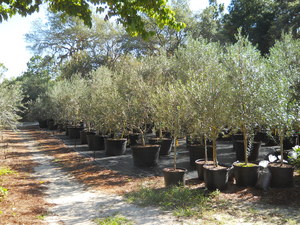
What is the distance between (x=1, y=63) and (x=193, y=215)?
12.3 meters

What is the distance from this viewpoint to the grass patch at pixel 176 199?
5.33 meters

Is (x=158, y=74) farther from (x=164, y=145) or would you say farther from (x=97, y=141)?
(x=97, y=141)

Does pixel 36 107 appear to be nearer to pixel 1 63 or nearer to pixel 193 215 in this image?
pixel 1 63

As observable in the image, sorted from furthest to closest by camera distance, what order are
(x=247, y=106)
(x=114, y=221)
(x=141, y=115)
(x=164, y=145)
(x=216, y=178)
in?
(x=164, y=145)
(x=141, y=115)
(x=247, y=106)
(x=216, y=178)
(x=114, y=221)

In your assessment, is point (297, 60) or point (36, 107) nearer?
point (297, 60)

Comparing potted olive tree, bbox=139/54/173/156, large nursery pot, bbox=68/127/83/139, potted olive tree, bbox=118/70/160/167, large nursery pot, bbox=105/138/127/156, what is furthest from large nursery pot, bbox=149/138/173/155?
large nursery pot, bbox=68/127/83/139

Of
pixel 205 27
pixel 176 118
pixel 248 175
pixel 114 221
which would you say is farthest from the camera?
pixel 205 27

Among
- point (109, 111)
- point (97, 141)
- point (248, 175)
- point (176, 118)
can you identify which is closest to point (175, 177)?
point (176, 118)

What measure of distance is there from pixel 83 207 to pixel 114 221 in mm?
1234

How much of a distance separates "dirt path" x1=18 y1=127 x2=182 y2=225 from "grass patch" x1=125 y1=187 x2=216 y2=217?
0.84 ft

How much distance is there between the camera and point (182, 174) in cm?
683

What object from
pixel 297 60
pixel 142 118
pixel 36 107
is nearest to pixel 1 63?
pixel 142 118

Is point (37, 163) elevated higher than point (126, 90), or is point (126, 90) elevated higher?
point (126, 90)

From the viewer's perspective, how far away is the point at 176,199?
5867 mm
